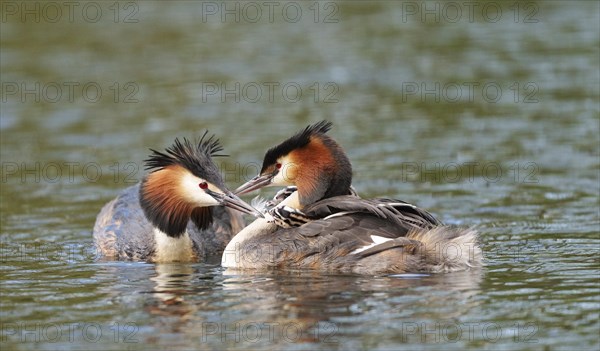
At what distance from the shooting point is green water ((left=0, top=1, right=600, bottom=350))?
29.9 feet

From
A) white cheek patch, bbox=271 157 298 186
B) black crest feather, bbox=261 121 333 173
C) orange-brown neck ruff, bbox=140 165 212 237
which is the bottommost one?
orange-brown neck ruff, bbox=140 165 212 237

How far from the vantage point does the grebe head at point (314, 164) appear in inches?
443

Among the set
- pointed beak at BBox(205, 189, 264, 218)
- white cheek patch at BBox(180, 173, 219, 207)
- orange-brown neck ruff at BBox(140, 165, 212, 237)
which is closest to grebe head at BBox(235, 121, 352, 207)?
pointed beak at BBox(205, 189, 264, 218)

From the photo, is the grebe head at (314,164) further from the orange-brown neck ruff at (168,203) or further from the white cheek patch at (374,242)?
the orange-brown neck ruff at (168,203)

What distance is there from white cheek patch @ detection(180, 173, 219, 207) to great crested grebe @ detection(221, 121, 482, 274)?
0.35 metres

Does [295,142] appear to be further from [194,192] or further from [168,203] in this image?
[168,203]

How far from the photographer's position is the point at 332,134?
16.9m

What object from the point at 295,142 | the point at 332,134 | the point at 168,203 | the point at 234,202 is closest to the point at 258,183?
the point at 234,202

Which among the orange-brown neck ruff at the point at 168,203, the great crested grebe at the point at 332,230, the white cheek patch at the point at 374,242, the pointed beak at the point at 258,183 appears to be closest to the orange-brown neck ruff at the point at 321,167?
the great crested grebe at the point at 332,230

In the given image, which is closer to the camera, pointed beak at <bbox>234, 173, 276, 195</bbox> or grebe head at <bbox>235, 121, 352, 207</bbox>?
grebe head at <bbox>235, 121, 352, 207</bbox>

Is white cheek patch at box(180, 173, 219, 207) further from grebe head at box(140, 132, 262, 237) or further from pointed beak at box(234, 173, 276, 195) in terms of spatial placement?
pointed beak at box(234, 173, 276, 195)

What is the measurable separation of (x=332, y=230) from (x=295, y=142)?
0.97 metres

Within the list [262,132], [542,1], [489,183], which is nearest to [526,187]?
[489,183]

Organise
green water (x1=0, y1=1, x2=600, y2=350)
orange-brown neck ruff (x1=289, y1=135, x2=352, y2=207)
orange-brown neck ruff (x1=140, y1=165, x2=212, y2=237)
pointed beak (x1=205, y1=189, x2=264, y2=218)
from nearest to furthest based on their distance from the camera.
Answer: green water (x1=0, y1=1, x2=600, y2=350), orange-brown neck ruff (x1=289, y1=135, x2=352, y2=207), pointed beak (x1=205, y1=189, x2=264, y2=218), orange-brown neck ruff (x1=140, y1=165, x2=212, y2=237)
